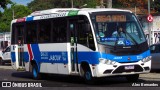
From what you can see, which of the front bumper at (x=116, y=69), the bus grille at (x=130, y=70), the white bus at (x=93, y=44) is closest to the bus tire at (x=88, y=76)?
the white bus at (x=93, y=44)

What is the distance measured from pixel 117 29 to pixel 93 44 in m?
1.16

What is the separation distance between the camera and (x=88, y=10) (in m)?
18.2

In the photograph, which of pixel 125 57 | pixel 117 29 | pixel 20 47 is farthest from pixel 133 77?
pixel 20 47

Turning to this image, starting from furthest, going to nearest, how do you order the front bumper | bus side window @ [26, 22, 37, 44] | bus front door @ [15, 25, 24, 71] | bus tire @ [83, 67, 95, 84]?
bus front door @ [15, 25, 24, 71] < bus side window @ [26, 22, 37, 44] < bus tire @ [83, 67, 95, 84] < the front bumper

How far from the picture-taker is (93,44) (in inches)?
677

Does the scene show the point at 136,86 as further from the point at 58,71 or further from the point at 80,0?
the point at 80,0

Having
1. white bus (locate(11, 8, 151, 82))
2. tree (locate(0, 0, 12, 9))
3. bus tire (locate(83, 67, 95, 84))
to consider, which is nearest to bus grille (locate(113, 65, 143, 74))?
white bus (locate(11, 8, 151, 82))

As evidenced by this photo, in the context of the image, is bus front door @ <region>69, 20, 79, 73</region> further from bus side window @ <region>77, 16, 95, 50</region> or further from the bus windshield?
the bus windshield

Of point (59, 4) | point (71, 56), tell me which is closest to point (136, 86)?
point (71, 56)

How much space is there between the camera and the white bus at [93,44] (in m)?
17.0

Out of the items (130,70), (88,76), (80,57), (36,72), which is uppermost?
(80,57)

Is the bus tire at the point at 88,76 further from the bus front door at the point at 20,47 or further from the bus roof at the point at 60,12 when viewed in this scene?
the bus front door at the point at 20,47

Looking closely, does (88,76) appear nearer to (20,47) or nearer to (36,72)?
(36,72)

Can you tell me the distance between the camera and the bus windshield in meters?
17.2
